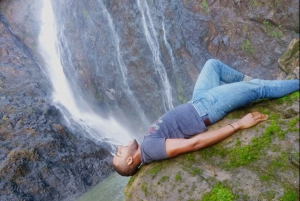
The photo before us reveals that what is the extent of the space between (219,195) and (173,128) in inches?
32.4

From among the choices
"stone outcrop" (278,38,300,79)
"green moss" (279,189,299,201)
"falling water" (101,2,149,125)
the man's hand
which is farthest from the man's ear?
"falling water" (101,2,149,125)

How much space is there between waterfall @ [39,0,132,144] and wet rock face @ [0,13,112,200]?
2.96 ft

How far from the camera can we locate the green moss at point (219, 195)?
233 centimetres

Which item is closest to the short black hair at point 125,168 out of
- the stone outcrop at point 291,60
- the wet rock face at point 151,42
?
the stone outcrop at point 291,60

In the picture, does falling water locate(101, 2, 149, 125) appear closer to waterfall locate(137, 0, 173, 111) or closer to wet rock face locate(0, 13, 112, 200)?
waterfall locate(137, 0, 173, 111)

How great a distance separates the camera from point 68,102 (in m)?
17.8

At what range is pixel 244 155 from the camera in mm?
2508

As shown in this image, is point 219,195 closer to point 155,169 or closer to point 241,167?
point 241,167

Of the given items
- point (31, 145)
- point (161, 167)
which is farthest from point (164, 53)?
point (161, 167)

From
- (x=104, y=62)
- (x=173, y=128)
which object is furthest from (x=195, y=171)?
(x=104, y=62)

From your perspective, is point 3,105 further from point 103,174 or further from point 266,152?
point 266,152

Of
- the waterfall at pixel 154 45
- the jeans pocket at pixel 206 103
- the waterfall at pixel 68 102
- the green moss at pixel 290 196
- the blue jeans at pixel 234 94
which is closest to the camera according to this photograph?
the green moss at pixel 290 196

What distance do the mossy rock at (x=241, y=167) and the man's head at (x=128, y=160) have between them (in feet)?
0.40

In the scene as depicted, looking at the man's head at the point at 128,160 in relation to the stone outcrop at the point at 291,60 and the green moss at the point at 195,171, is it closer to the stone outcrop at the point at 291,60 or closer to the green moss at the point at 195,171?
the green moss at the point at 195,171
